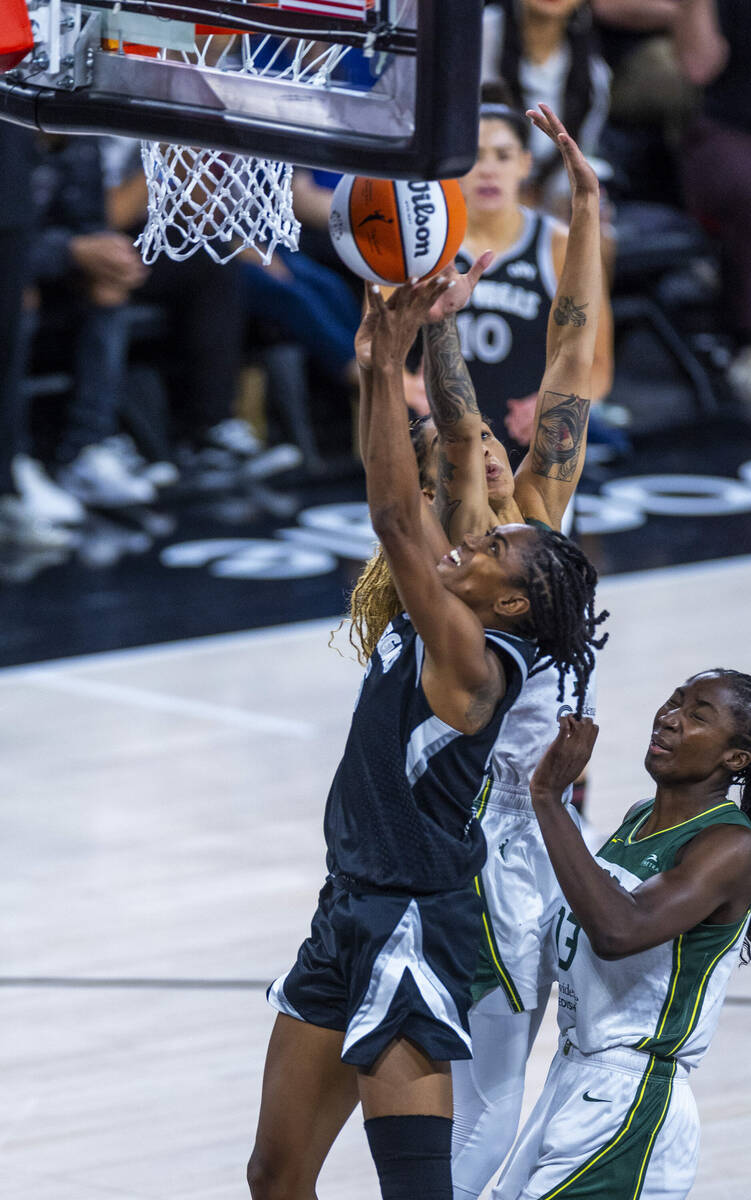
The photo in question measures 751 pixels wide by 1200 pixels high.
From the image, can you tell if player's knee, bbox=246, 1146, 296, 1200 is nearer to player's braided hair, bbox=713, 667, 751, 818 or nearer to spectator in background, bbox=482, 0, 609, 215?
player's braided hair, bbox=713, 667, 751, 818

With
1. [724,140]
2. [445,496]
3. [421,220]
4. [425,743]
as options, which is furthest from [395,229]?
[724,140]

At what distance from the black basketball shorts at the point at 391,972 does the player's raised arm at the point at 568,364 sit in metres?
0.87

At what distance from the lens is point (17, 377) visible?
27.8 ft

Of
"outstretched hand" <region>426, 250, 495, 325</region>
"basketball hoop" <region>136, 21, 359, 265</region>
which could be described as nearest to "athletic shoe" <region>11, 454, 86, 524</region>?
"basketball hoop" <region>136, 21, 359, 265</region>

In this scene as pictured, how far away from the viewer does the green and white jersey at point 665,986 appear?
305cm

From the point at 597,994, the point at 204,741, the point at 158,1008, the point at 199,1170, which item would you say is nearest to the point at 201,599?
the point at 204,741

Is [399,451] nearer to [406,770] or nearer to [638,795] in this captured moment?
[406,770]

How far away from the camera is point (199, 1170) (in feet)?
12.7

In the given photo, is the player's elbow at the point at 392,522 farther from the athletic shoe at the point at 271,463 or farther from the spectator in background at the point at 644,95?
the spectator in background at the point at 644,95

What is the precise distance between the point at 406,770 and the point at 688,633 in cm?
462

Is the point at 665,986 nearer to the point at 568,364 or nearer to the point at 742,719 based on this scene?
the point at 742,719

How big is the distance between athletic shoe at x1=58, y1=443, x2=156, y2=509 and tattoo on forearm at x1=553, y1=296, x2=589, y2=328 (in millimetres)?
5518

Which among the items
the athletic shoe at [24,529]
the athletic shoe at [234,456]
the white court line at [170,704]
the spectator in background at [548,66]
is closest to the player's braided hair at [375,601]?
the white court line at [170,704]

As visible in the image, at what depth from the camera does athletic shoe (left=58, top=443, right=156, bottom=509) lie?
9047 millimetres
